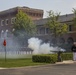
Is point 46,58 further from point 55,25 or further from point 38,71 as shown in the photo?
point 55,25

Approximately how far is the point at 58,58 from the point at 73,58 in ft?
9.23

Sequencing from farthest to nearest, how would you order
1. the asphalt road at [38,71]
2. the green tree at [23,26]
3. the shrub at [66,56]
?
the green tree at [23,26] → the shrub at [66,56] → the asphalt road at [38,71]

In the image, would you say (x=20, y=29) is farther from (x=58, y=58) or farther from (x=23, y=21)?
(x=58, y=58)

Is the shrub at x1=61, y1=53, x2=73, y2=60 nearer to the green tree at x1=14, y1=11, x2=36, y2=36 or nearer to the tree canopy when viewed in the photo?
the tree canopy

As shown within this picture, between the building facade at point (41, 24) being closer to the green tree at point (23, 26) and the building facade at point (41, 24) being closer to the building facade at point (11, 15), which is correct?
the building facade at point (11, 15)

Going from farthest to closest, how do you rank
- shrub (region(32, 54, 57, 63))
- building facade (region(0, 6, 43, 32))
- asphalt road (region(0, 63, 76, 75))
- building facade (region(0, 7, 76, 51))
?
building facade (region(0, 6, 43, 32)), building facade (region(0, 7, 76, 51)), shrub (region(32, 54, 57, 63)), asphalt road (region(0, 63, 76, 75))

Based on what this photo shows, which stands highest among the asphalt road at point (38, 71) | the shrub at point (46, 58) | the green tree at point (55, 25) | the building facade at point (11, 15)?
the building facade at point (11, 15)

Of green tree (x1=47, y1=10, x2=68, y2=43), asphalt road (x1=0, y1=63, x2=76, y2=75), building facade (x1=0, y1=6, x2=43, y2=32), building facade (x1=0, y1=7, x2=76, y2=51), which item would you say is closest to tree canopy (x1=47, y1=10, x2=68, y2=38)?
green tree (x1=47, y1=10, x2=68, y2=43)

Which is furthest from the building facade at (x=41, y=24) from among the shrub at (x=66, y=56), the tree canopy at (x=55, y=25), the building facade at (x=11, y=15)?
the shrub at (x=66, y=56)

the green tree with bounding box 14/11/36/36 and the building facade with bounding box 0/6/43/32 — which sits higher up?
the building facade with bounding box 0/6/43/32

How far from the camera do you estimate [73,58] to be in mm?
27406

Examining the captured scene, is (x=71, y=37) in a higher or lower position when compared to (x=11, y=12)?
lower

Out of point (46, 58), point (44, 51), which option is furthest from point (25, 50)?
point (46, 58)

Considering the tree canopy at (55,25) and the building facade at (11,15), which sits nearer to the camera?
the tree canopy at (55,25)
